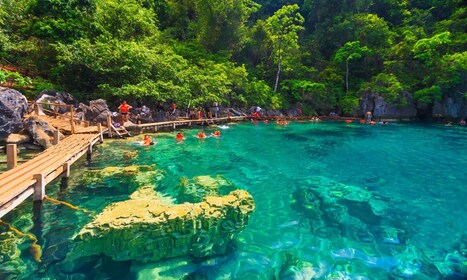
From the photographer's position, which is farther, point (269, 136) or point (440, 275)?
point (269, 136)

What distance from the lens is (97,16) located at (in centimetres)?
2336

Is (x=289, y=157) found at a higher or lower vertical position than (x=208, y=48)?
lower

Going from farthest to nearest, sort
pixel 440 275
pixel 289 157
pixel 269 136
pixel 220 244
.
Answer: pixel 269 136, pixel 289 157, pixel 220 244, pixel 440 275

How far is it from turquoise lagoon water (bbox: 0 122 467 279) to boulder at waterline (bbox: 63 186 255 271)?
0.20 metres

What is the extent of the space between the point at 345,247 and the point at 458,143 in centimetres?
Result: 1994

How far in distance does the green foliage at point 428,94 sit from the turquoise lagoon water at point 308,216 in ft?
67.6

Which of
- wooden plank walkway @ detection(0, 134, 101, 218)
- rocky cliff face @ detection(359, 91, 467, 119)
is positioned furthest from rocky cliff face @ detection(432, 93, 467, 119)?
wooden plank walkway @ detection(0, 134, 101, 218)

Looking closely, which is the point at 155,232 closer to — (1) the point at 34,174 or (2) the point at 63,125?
(1) the point at 34,174

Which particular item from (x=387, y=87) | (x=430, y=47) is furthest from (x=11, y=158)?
(x=430, y=47)

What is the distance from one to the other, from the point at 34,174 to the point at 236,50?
35.3 metres

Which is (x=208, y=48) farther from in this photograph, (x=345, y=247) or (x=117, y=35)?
(x=345, y=247)

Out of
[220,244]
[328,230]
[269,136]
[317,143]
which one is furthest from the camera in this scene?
[269,136]

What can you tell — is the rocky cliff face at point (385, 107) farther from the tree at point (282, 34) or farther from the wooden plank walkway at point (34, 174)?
the wooden plank walkway at point (34, 174)

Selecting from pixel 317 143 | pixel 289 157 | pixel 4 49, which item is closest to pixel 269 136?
pixel 317 143
